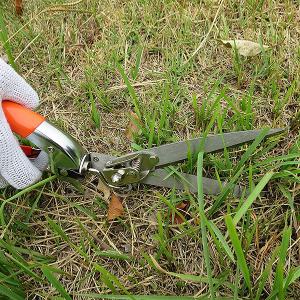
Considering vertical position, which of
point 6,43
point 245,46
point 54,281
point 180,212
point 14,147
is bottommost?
point 180,212

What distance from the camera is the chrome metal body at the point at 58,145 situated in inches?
49.0

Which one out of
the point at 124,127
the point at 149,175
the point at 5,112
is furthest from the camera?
the point at 124,127

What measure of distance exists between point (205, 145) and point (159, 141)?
20cm

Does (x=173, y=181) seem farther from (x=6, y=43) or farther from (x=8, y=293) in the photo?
(x=6, y=43)

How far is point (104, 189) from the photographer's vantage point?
1419mm

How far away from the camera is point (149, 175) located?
1365 mm

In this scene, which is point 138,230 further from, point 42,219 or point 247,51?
point 247,51

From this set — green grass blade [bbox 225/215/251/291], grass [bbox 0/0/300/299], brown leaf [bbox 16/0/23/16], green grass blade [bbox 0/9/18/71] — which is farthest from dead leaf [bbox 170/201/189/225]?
brown leaf [bbox 16/0/23/16]

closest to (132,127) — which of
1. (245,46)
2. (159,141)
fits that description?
(159,141)

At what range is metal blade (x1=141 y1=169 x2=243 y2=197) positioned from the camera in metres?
1.36

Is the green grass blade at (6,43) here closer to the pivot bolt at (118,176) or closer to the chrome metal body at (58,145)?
the chrome metal body at (58,145)

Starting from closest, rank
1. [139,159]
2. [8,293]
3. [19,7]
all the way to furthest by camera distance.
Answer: [8,293], [139,159], [19,7]

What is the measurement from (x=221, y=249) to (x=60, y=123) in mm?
680

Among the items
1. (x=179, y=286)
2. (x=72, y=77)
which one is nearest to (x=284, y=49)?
(x=72, y=77)
